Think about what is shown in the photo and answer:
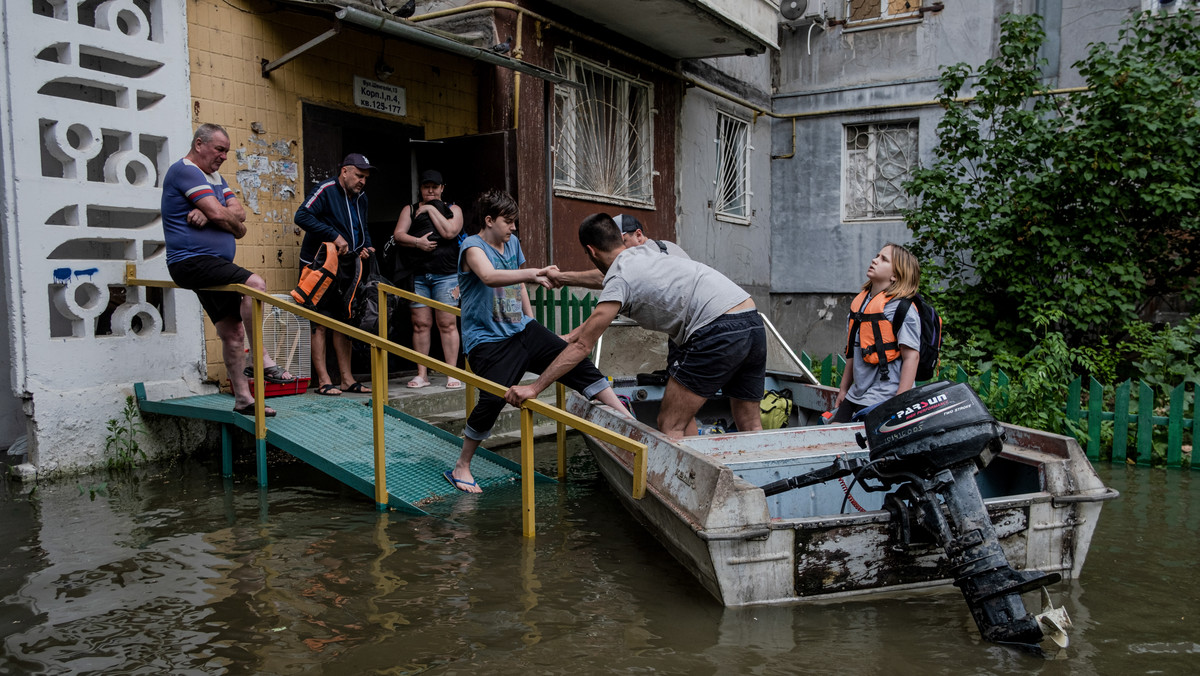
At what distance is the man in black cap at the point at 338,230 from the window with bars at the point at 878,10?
10104mm

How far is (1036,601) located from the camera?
389 centimetres

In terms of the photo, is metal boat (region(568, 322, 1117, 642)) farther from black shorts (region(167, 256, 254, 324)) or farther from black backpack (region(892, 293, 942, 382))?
black shorts (region(167, 256, 254, 324))

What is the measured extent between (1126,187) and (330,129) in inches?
335

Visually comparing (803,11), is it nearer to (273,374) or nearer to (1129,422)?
(1129,422)

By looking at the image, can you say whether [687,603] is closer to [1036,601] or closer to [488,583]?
[488,583]

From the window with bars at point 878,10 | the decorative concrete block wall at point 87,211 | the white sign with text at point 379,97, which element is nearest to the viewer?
the decorative concrete block wall at point 87,211

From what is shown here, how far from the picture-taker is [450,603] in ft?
12.5

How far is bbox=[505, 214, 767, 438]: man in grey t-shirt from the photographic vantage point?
15.3 feet

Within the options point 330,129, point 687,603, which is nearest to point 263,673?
point 687,603

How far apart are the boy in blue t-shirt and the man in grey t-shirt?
0.56m

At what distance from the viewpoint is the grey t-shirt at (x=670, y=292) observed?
184 inches

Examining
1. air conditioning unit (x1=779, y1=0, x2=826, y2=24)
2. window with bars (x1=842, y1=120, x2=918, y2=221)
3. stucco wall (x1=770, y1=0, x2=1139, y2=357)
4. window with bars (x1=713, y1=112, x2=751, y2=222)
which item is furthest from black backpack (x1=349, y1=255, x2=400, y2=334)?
air conditioning unit (x1=779, y1=0, x2=826, y2=24)

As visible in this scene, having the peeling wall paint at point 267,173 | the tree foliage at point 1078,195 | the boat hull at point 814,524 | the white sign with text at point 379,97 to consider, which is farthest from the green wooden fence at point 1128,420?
the peeling wall paint at point 267,173

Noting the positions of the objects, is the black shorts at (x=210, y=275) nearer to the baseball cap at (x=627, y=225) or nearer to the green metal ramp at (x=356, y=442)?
the green metal ramp at (x=356, y=442)
